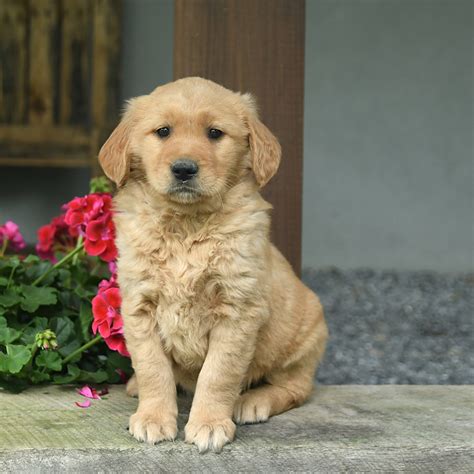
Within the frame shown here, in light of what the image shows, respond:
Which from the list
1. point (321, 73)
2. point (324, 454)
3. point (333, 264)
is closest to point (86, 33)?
point (321, 73)

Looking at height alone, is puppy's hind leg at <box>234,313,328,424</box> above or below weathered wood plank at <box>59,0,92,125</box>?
below

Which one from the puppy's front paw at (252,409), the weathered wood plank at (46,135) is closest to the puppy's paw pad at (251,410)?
the puppy's front paw at (252,409)

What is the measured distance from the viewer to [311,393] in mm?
3227

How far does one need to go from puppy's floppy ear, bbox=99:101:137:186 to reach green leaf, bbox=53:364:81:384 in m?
0.77

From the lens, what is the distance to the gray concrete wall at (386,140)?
7.54 m

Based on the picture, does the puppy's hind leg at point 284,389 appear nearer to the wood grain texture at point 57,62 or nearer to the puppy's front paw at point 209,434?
the puppy's front paw at point 209,434

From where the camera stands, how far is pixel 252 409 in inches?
111

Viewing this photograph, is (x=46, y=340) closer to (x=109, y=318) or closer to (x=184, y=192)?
(x=109, y=318)

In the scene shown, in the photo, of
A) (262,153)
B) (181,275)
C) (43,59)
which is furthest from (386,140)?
(181,275)

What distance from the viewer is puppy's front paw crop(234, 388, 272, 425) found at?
2795 millimetres

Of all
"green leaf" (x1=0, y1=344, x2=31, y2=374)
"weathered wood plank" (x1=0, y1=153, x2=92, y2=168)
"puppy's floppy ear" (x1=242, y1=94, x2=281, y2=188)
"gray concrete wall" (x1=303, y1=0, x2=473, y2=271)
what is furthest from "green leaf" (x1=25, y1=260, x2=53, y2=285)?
"gray concrete wall" (x1=303, y1=0, x2=473, y2=271)

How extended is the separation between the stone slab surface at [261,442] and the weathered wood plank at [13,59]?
3953mm

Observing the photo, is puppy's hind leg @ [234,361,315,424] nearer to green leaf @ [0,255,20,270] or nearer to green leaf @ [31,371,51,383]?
green leaf @ [31,371,51,383]

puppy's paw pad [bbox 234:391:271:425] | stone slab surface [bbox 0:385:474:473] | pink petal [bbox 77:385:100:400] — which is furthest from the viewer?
pink petal [bbox 77:385:100:400]
